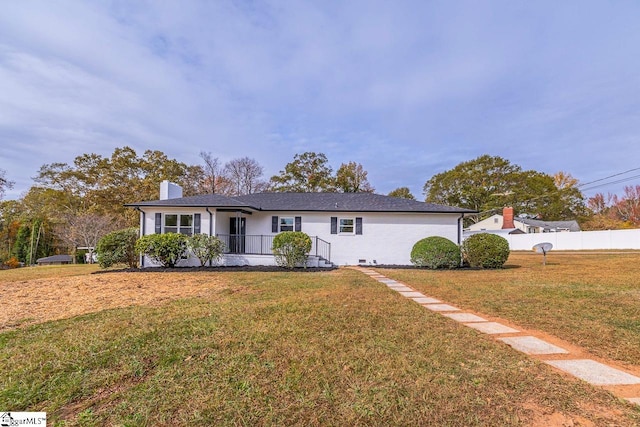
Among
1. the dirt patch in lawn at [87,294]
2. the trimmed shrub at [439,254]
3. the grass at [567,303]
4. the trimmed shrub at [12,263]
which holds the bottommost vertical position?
the trimmed shrub at [12,263]

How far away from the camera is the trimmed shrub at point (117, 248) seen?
42.3 feet

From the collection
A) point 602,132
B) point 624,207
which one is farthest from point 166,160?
point 624,207

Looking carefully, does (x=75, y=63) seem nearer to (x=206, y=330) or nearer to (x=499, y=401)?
(x=206, y=330)

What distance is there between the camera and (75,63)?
10.9 metres

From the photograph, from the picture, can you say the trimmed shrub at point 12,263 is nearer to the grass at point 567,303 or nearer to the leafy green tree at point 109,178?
the leafy green tree at point 109,178

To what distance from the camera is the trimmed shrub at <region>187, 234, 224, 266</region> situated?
13136 mm

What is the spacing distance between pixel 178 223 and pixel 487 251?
45.2 feet

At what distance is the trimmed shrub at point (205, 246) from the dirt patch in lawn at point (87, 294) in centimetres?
243

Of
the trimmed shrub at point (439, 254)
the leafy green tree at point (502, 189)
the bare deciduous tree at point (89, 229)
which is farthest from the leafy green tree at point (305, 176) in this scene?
the leafy green tree at point (502, 189)

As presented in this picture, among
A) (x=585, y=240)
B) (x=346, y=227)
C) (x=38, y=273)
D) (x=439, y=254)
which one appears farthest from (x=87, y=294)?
(x=585, y=240)

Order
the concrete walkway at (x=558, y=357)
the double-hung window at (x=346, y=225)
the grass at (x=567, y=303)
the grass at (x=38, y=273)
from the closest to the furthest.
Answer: the concrete walkway at (x=558, y=357)
the grass at (x=567, y=303)
the grass at (x=38, y=273)
the double-hung window at (x=346, y=225)

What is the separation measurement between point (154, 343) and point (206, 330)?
0.68 m

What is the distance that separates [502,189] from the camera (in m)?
42.1

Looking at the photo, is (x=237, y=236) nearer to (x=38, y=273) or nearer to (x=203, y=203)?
(x=203, y=203)
